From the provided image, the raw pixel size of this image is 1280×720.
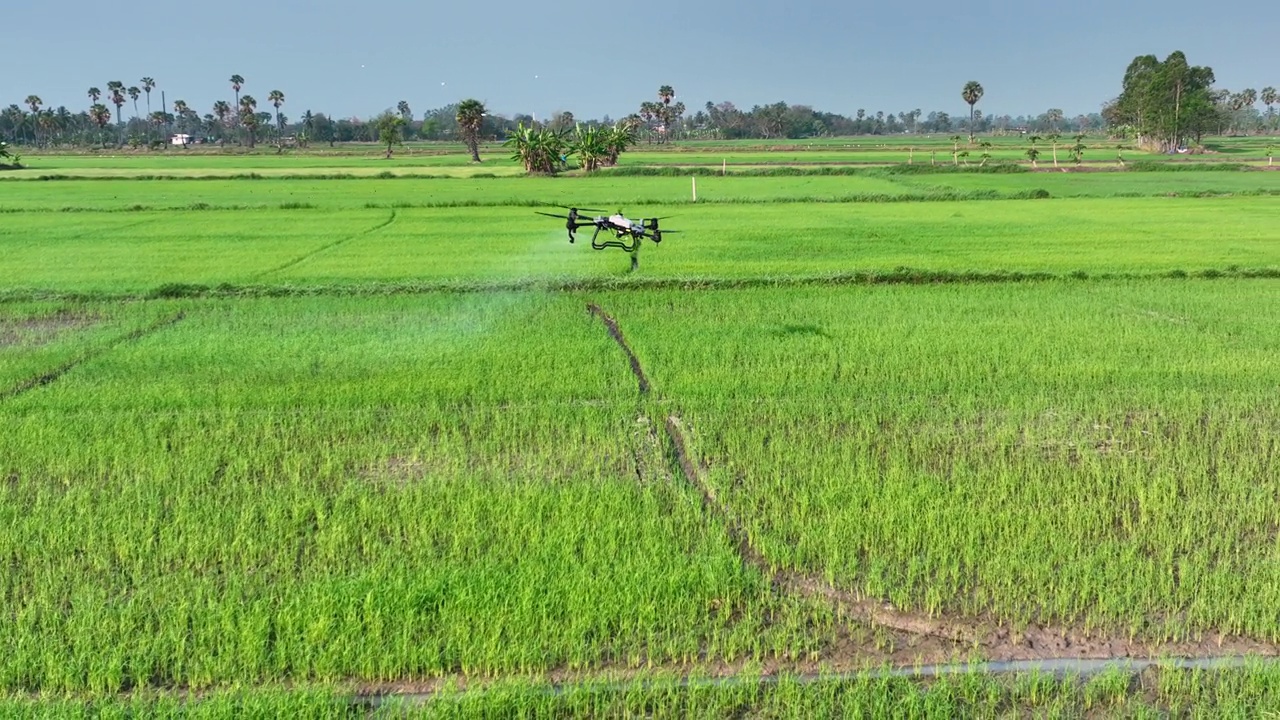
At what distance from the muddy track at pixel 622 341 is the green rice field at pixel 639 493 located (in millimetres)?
74

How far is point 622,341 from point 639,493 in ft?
15.9

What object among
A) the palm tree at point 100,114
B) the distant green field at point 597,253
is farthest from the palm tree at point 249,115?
the distant green field at point 597,253

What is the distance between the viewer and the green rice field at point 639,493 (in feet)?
13.6

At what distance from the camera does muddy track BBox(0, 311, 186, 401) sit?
881cm

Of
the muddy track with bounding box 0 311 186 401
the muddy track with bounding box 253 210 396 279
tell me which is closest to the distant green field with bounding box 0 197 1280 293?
the muddy track with bounding box 253 210 396 279

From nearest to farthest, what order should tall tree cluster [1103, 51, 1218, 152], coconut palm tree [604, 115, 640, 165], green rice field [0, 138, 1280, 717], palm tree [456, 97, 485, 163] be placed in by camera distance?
green rice field [0, 138, 1280, 717], coconut palm tree [604, 115, 640, 165], palm tree [456, 97, 485, 163], tall tree cluster [1103, 51, 1218, 152]

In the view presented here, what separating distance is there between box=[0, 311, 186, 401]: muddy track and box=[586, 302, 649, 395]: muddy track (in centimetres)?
522

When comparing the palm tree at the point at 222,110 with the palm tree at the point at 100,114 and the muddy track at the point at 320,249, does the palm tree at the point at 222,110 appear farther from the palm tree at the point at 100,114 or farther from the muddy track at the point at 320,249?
the muddy track at the point at 320,249

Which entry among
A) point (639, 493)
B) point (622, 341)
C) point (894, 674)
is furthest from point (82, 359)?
point (894, 674)

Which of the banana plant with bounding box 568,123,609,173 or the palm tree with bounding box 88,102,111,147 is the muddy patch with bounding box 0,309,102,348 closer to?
the banana plant with bounding box 568,123,609,173

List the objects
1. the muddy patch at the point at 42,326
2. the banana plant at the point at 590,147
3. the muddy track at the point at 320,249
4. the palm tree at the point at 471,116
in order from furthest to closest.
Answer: the palm tree at the point at 471,116, the banana plant at the point at 590,147, the muddy track at the point at 320,249, the muddy patch at the point at 42,326

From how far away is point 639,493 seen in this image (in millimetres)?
6145

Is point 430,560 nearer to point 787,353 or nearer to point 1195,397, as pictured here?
point 787,353

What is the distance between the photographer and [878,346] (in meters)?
10.3
